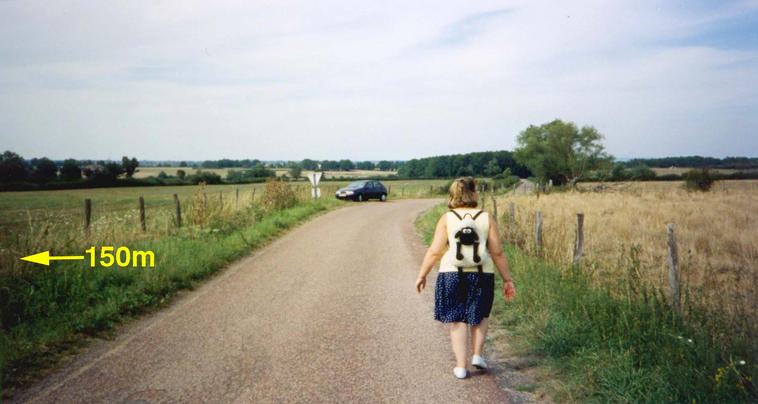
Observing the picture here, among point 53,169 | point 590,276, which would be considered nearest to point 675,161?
point 590,276

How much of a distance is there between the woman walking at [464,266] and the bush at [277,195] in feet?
54.6

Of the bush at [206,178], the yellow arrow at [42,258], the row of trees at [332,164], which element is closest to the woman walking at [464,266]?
the yellow arrow at [42,258]

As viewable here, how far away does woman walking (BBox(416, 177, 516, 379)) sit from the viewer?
3.90 m

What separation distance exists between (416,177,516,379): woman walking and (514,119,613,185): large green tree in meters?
56.4

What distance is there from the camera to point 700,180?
94.0 ft

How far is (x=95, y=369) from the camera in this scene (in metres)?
4.32

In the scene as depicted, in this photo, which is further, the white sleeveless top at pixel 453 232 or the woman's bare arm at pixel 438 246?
the woman's bare arm at pixel 438 246

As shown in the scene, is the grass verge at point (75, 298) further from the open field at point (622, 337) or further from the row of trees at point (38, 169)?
the open field at point (622, 337)

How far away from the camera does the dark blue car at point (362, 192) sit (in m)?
→ 31.6

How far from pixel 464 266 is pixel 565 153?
6163 cm

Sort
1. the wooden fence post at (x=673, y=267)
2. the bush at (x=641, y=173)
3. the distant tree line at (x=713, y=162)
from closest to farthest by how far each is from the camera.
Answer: the wooden fence post at (x=673, y=267) → the distant tree line at (x=713, y=162) → the bush at (x=641, y=173)

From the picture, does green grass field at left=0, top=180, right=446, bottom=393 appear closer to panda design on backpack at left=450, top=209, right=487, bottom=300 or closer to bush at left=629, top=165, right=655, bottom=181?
panda design on backpack at left=450, top=209, right=487, bottom=300

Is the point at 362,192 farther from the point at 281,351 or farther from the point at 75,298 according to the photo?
the point at 281,351

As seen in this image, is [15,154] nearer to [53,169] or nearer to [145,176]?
[53,169]
